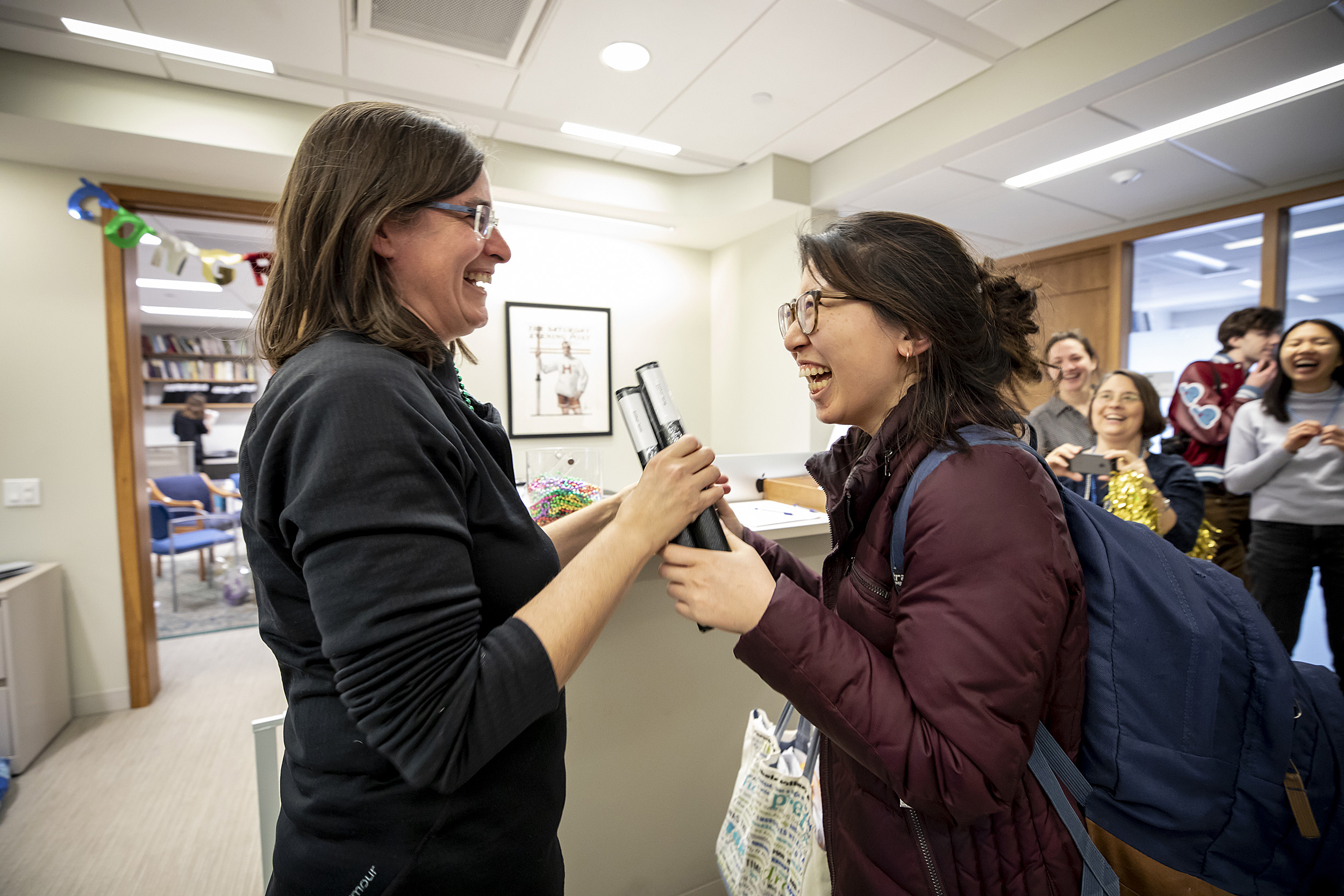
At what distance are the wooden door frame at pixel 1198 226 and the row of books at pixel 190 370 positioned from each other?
9.17 metres

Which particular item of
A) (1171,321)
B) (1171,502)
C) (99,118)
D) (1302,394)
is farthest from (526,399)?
(1171,321)

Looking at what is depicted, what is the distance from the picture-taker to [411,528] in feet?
1.85

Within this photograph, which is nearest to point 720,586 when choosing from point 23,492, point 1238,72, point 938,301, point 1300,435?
point 938,301

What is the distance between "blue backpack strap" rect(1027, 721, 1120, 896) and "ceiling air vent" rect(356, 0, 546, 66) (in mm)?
2723

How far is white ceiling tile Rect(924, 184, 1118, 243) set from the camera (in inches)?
151

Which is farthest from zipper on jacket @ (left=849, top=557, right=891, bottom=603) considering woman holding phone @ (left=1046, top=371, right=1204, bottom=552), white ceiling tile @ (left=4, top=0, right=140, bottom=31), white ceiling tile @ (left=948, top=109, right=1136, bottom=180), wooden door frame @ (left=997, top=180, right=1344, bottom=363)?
white ceiling tile @ (left=4, top=0, right=140, bottom=31)

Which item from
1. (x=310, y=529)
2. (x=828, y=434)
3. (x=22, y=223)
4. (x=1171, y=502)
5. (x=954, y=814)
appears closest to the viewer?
(x=310, y=529)

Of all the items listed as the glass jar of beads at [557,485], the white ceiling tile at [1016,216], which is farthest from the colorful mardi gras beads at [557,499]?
the white ceiling tile at [1016,216]

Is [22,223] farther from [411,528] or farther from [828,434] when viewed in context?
[828,434]

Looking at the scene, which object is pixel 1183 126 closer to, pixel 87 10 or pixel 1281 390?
pixel 1281 390

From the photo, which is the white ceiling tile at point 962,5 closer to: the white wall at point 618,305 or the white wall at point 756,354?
the white wall at point 756,354

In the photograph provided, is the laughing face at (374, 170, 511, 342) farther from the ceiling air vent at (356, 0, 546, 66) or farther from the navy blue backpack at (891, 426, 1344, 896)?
the ceiling air vent at (356, 0, 546, 66)

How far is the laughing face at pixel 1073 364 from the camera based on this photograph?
8.98ft

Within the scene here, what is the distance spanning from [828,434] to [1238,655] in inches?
134
